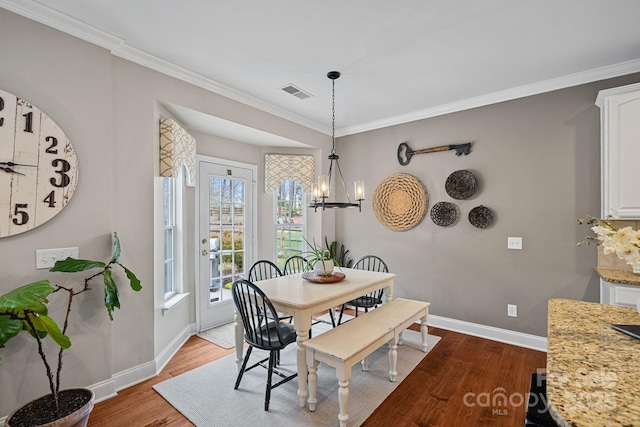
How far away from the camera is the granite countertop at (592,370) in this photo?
28.0 inches

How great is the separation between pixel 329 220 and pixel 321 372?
2422 mm

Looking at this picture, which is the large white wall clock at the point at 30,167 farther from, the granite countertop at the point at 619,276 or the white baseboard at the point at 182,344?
the granite countertop at the point at 619,276

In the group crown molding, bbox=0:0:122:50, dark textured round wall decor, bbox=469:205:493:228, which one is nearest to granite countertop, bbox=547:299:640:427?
dark textured round wall decor, bbox=469:205:493:228

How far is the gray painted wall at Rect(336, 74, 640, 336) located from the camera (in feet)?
9.77

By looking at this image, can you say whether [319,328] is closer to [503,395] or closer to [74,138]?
[503,395]

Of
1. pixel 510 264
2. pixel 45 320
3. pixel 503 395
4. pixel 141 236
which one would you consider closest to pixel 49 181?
pixel 141 236

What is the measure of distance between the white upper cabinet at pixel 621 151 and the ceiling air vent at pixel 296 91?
2.71 metres

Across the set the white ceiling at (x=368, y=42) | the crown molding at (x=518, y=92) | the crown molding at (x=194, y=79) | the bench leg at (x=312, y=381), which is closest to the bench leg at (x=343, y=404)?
the bench leg at (x=312, y=381)

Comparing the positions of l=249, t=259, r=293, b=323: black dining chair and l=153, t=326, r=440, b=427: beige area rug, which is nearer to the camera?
l=153, t=326, r=440, b=427: beige area rug

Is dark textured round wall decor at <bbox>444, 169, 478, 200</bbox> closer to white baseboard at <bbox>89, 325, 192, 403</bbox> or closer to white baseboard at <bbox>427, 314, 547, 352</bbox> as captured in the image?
white baseboard at <bbox>427, 314, 547, 352</bbox>

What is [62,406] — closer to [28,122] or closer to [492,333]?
[28,122]

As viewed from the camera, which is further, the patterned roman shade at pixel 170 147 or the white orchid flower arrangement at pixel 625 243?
the patterned roman shade at pixel 170 147

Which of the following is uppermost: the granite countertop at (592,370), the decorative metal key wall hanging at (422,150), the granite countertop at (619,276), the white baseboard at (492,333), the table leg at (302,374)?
the decorative metal key wall hanging at (422,150)

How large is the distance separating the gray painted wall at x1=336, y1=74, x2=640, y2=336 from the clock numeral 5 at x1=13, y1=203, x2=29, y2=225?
367 centimetres
